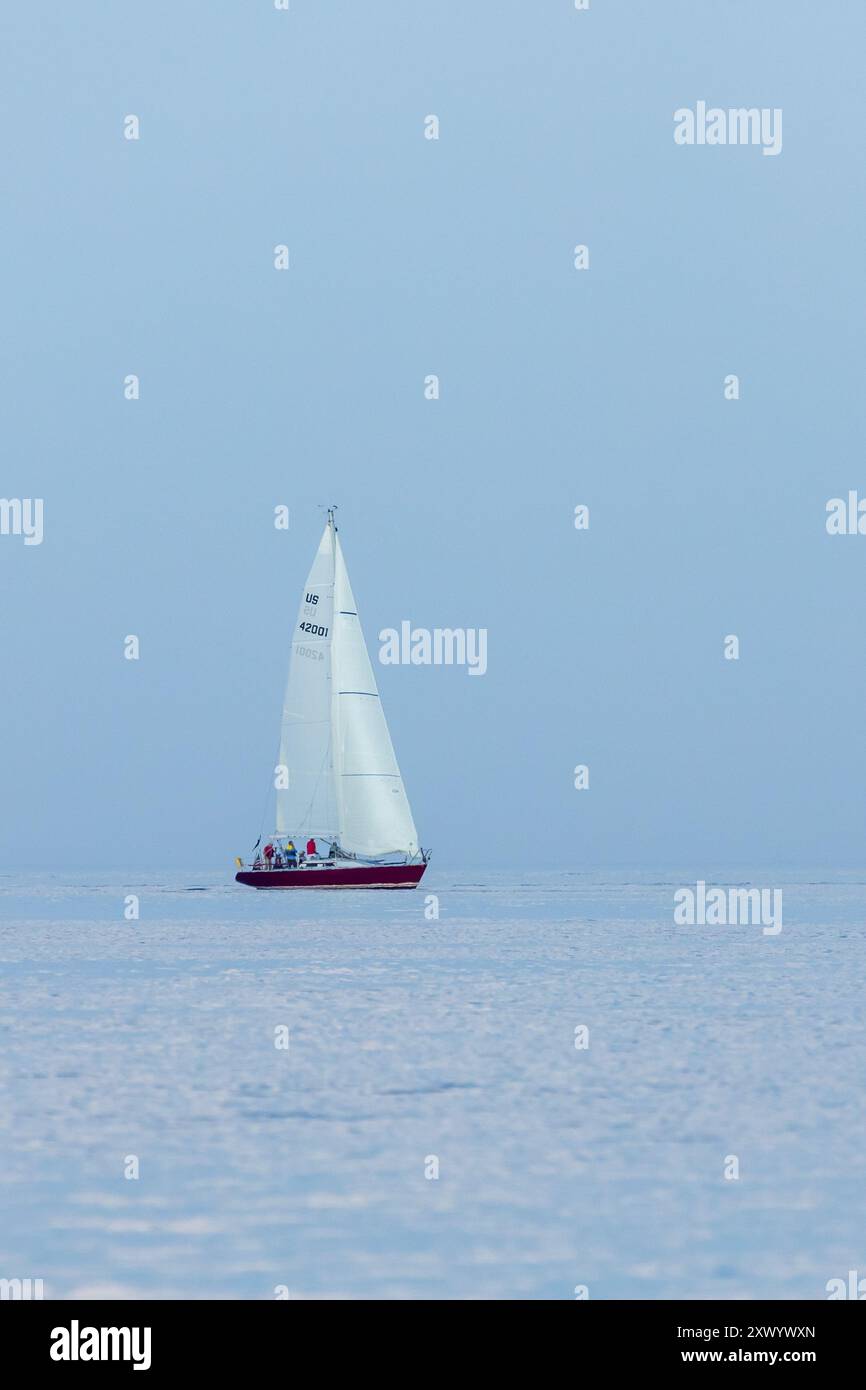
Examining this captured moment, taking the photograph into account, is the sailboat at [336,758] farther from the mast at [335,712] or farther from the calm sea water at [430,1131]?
the calm sea water at [430,1131]

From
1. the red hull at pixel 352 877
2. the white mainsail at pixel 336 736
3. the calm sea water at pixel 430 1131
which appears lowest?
the calm sea water at pixel 430 1131

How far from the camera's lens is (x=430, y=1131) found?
83.6 feet

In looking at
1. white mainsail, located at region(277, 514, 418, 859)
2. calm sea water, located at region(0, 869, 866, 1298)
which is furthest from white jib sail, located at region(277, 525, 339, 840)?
calm sea water, located at region(0, 869, 866, 1298)

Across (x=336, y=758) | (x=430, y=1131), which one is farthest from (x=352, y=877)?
(x=430, y=1131)

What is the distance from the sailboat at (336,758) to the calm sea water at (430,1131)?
137 ft

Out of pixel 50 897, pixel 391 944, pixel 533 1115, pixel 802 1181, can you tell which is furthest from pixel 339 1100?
pixel 50 897

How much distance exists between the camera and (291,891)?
13075 centimetres

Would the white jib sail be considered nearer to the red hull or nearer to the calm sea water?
the red hull

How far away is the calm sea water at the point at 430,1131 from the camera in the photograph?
1814cm

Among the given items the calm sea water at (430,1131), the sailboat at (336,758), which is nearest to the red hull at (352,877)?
the sailboat at (336,758)

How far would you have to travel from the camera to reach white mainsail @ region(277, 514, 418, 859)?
3819 inches

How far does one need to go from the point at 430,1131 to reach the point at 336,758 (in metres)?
72.8

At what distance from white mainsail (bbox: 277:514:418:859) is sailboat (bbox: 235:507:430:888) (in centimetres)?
5
